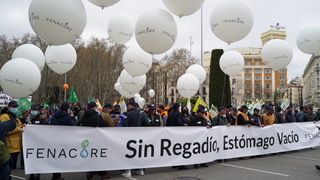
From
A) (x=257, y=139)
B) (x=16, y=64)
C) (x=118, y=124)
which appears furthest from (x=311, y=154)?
(x=16, y=64)

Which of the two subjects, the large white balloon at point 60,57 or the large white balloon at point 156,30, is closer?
the large white balloon at point 156,30

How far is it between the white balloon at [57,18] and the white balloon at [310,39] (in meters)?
9.04

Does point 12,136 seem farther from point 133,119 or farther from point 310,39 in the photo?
point 310,39

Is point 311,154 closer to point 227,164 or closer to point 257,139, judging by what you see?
point 257,139

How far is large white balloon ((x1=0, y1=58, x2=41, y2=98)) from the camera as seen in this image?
8797 mm

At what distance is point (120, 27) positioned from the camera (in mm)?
12711

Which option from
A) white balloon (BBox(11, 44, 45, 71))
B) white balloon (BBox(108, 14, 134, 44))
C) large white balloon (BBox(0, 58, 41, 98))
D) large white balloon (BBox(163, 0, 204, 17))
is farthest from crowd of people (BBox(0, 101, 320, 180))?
white balloon (BBox(108, 14, 134, 44))

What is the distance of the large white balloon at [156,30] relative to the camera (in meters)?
7.47

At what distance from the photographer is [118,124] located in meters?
8.90

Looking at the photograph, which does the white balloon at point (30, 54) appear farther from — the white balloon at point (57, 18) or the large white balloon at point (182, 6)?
the large white balloon at point (182, 6)

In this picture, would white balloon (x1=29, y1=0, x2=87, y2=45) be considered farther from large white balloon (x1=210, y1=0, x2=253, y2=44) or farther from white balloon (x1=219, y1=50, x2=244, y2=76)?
white balloon (x1=219, y1=50, x2=244, y2=76)

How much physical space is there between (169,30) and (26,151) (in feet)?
14.7

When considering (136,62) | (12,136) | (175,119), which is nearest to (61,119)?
(12,136)

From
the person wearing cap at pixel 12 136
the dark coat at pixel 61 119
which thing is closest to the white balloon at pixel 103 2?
the dark coat at pixel 61 119
